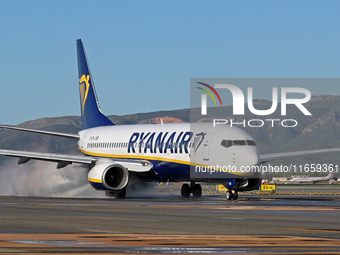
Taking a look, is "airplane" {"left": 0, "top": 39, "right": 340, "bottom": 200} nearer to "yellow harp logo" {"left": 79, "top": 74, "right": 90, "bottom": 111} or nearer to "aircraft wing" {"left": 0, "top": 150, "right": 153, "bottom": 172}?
"aircraft wing" {"left": 0, "top": 150, "right": 153, "bottom": 172}

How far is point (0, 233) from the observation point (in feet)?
46.2

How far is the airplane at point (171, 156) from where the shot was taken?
106 feet

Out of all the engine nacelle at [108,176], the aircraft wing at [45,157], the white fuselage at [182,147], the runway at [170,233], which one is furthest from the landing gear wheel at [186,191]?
the runway at [170,233]

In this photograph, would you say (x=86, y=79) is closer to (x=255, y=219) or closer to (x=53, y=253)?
(x=255, y=219)

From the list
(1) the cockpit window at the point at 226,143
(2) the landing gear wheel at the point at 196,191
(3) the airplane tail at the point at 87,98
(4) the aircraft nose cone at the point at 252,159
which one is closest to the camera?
(4) the aircraft nose cone at the point at 252,159

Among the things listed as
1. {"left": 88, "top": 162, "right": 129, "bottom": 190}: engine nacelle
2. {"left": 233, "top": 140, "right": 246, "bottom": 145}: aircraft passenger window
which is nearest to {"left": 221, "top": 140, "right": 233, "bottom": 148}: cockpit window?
{"left": 233, "top": 140, "right": 246, "bottom": 145}: aircraft passenger window

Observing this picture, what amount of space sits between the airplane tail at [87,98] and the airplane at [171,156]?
144cm

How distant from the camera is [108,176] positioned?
1467 inches

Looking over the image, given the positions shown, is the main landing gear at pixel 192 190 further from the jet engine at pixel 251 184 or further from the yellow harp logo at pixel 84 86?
the yellow harp logo at pixel 84 86

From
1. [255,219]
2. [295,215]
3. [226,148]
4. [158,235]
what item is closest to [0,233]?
[158,235]

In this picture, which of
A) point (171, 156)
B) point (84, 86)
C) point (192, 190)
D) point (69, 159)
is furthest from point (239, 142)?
point (84, 86)

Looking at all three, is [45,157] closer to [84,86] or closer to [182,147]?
[182,147]

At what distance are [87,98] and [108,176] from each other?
43.4 feet

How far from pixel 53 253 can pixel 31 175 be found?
39907mm
